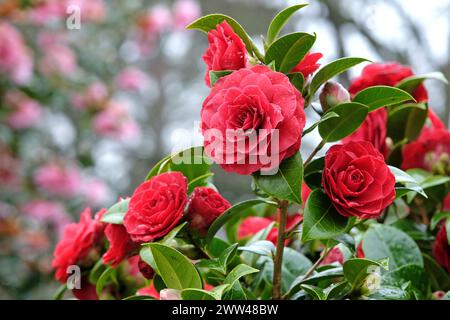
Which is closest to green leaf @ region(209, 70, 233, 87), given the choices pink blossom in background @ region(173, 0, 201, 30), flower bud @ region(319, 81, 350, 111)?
flower bud @ region(319, 81, 350, 111)

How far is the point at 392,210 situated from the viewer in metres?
0.80

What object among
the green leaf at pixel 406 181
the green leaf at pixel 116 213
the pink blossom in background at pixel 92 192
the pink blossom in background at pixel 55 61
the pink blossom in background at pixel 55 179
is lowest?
the pink blossom in background at pixel 92 192

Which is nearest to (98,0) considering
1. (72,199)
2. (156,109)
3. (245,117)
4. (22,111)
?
(22,111)

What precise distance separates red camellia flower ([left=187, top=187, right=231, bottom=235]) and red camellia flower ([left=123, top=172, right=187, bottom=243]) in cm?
1

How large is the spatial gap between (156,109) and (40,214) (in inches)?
121

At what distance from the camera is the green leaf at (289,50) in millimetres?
588

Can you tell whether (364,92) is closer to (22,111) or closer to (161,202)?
(161,202)

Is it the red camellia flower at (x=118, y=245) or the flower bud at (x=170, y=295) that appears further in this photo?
the red camellia flower at (x=118, y=245)

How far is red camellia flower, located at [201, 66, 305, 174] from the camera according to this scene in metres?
0.54

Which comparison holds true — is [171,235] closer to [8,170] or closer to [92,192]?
[8,170]

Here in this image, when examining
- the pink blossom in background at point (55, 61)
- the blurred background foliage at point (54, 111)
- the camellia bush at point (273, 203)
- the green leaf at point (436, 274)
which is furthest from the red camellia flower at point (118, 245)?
the pink blossom in background at point (55, 61)

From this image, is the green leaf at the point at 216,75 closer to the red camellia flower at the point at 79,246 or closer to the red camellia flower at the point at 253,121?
the red camellia flower at the point at 253,121

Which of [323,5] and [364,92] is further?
[323,5]

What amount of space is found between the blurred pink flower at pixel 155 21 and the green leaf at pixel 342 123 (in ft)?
7.09
